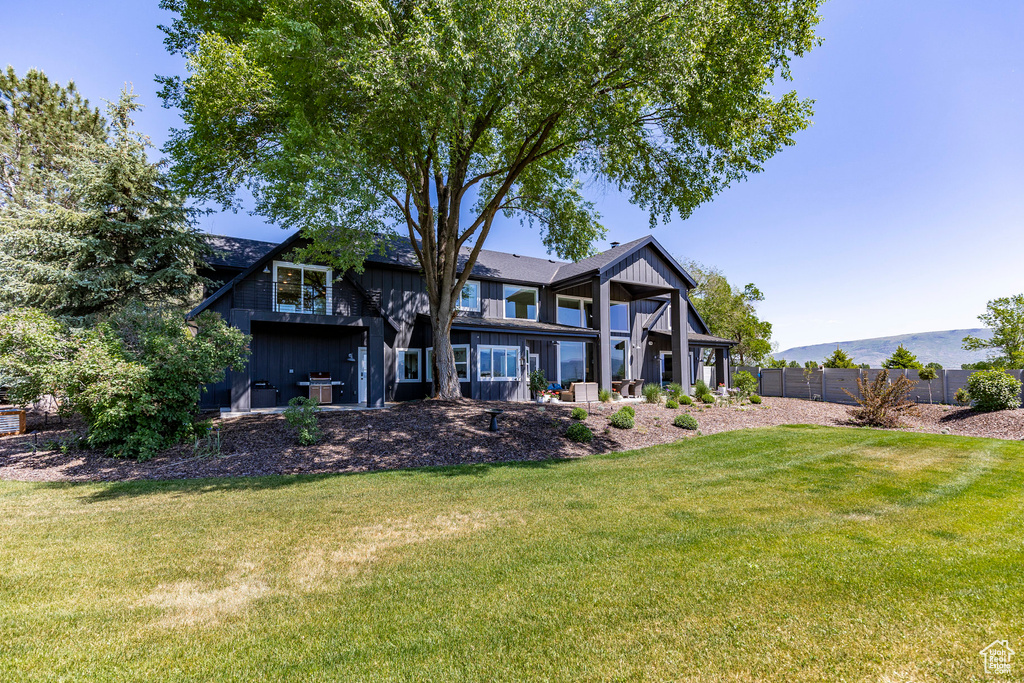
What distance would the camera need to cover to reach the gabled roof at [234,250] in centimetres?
Result: 1711

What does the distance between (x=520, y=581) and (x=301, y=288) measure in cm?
1611

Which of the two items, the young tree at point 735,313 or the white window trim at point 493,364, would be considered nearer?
the white window trim at point 493,364

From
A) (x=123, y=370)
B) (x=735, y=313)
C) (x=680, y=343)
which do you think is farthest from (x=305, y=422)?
(x=735, y=313)

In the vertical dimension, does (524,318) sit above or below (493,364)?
above

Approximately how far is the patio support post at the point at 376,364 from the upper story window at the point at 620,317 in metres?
12.4

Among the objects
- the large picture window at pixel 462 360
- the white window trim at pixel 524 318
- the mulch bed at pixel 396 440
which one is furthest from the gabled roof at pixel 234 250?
the white window trim at pixel 524 318

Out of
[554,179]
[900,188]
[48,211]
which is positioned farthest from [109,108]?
[900,188]

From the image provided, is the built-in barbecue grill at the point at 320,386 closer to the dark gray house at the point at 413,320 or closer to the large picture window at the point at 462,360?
the dark gray house at the point at 413,320

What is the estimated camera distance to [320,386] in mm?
17516

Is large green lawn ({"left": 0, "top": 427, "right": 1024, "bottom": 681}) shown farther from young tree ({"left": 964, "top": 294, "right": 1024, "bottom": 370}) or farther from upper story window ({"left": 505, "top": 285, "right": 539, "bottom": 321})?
young tree ({"left": 964, "top": 294, "right": 1024, "bottom": 370})

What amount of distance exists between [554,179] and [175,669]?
16.0 m

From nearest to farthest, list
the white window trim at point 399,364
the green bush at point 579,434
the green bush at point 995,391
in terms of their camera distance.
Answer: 1. the green bush at point 579,434
2. the green bush at point 995,391
3. the white window trim at point 399,364

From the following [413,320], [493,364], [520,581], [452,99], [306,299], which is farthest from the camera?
[493,364]

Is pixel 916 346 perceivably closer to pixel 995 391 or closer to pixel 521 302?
pixel 995 391
